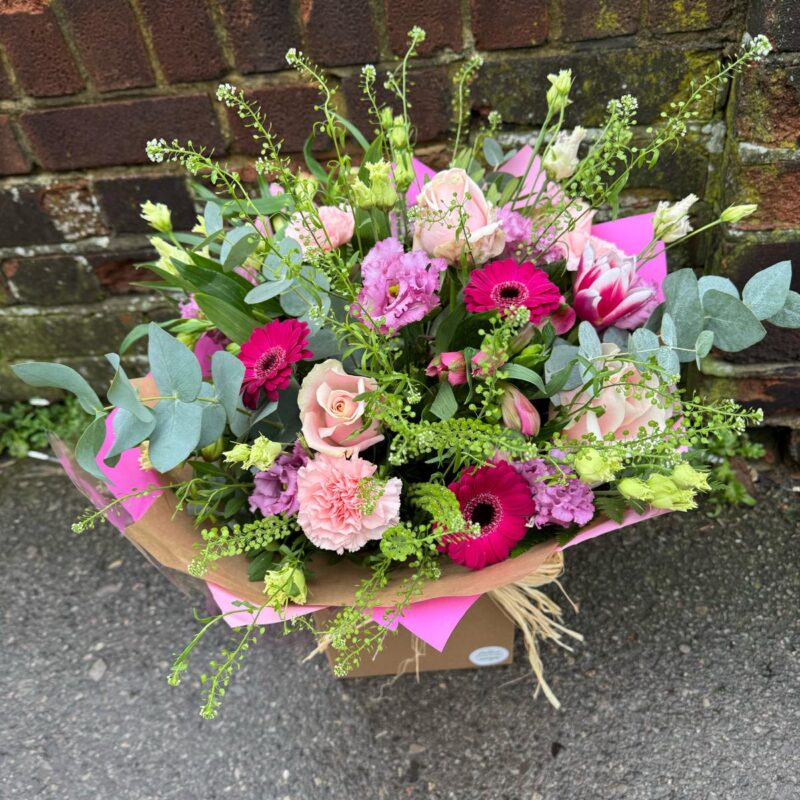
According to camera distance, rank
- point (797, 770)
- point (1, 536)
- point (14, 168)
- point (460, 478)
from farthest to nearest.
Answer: point (1, 536), point (14, 168), point (797, 770), point (460, 478)

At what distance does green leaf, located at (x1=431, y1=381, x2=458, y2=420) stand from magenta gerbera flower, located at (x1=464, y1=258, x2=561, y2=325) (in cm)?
11

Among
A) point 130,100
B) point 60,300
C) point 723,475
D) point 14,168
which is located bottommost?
point 723,475

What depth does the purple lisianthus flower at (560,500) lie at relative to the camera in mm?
875

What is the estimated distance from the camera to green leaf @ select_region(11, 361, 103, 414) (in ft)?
2.63

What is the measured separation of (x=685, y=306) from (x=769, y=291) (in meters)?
0.11

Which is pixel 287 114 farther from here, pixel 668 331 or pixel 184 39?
pixel 668 331

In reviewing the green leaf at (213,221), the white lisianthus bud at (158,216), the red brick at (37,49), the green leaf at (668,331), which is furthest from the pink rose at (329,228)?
the red brick at (37,49)

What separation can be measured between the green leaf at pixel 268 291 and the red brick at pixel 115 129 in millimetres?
700

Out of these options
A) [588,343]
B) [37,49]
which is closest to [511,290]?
[588,343]

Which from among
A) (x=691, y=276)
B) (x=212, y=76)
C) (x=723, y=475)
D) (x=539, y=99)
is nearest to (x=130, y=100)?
(x=212, y=76)

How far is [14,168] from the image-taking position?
1.53m

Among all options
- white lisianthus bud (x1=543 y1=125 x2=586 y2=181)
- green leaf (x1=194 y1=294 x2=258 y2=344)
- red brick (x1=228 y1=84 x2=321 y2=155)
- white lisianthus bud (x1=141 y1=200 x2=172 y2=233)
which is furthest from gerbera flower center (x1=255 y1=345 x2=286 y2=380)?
red brick (x1=228 y1=84 x2=321 y2=155)

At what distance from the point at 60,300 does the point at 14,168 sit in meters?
0.33

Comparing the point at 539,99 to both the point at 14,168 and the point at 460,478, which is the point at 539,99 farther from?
the point at 14,168
